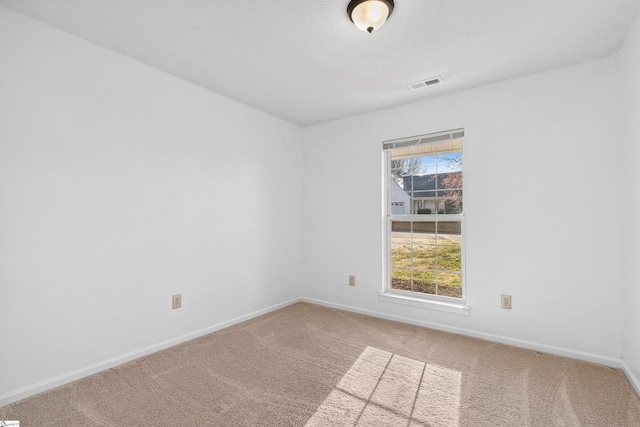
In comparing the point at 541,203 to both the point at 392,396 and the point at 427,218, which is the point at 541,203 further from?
the point at 392,396

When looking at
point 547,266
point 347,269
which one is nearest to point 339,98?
point 347,269

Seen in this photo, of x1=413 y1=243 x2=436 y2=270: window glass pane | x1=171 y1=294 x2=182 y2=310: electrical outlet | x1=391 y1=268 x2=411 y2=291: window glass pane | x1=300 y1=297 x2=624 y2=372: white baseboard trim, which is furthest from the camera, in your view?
x1=391 y1=268 x2=411 y2=291: window glass pane

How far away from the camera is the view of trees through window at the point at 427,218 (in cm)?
309

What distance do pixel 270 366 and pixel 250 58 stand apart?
7.88 feet

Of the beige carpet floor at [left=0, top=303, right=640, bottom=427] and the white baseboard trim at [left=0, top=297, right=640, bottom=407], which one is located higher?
the white baseboard trim at [left=0, top=297, right=640, bottom=407]

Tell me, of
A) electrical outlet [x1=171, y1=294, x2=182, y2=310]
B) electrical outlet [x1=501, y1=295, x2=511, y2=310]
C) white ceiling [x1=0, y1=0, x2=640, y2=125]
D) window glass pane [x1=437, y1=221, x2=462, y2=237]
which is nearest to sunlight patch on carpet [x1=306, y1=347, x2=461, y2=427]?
electrical outlet [x1=501, y1=295, x2=511, y2=310]

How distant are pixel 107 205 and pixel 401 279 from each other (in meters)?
2.91

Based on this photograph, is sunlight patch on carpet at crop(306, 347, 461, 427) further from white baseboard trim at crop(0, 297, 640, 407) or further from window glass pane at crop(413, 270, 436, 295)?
window glass pane at crop(413, 270, 436, 295)

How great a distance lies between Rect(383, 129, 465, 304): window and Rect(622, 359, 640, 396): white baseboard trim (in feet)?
3.83

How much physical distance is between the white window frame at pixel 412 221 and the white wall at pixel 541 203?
7 centimetres

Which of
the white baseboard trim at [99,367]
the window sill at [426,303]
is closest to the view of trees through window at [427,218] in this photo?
the window sill at [426,303]

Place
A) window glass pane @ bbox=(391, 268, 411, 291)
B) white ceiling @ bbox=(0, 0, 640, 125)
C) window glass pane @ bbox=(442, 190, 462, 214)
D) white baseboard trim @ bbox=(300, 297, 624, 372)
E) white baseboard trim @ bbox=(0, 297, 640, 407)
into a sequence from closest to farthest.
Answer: white ceiling @ bbox=(0, 0, 640, 125)
white baseboard trim @ bbox=(0, 297, 640, 407)
white baseboard trim @ bbox=(300, 297, 624, 372)
window glass pane @ bbox=(442, 190, 462, 214)
window glass pane @ bbox=(391, 268, 411, 291)

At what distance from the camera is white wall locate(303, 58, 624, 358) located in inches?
91.7

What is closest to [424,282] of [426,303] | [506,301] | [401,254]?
[426,303]
